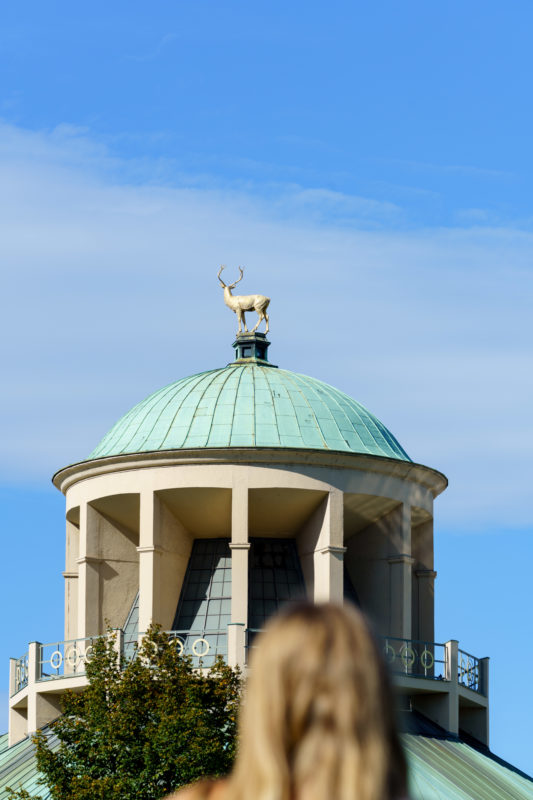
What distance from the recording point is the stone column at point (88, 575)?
43.2 meters

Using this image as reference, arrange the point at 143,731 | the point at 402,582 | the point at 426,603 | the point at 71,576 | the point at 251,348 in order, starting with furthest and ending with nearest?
the point at 251,348
the point at 71,576
the point at 426,603
the point at 402,582
the point at 143,731

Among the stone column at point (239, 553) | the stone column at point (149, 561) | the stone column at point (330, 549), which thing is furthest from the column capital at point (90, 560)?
the stone column at point (330, 549)

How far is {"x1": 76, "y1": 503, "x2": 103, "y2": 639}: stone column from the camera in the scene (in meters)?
43.2

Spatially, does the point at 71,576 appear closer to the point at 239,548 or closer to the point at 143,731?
the point at 239,548

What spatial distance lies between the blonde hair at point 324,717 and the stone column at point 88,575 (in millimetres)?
38835

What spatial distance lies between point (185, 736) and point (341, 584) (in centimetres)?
1054

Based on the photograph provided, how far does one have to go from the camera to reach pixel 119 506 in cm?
4300

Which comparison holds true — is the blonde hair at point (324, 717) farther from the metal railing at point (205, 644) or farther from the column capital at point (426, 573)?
the column capital at point (426, 573)

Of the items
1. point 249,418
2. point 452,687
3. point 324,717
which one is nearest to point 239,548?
point 249,418

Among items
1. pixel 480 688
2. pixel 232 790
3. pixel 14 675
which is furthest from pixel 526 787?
pixel 232 790

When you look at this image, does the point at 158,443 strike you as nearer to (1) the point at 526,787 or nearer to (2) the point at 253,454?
(2) the point at 253,454

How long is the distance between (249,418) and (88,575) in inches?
240

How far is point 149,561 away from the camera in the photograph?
41.6m

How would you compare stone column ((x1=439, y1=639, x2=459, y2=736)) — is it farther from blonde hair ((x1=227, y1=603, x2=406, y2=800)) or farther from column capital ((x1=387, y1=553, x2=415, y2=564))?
blonde hair ((x1=227, y1=603, x2=406, y2=800))
